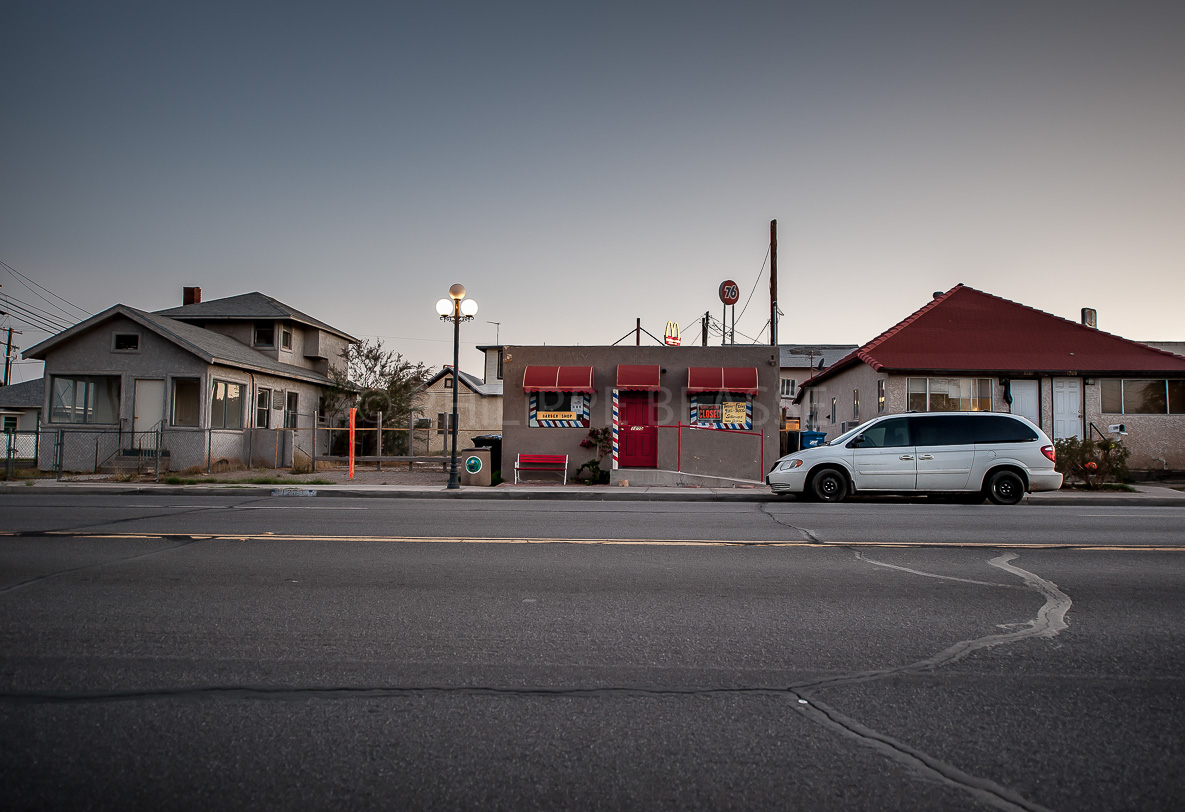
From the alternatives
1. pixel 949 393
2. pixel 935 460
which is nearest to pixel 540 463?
pixel 935 460

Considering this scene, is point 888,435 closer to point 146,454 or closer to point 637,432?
point 637,432

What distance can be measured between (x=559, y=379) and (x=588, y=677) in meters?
16.5

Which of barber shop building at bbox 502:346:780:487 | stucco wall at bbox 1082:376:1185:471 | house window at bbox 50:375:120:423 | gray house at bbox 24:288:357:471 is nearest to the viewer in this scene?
barber shop building at bbox 502:346:780:487

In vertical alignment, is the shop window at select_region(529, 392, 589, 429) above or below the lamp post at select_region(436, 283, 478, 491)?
below

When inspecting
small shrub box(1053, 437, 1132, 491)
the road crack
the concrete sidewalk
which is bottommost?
the road crack

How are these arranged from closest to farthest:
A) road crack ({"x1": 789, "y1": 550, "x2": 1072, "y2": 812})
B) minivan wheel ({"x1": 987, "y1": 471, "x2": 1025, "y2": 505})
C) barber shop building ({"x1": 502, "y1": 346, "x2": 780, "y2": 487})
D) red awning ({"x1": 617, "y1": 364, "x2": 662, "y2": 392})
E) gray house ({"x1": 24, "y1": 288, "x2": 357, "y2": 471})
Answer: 1. road crack ({"x1": 789, "y1": 550, "x2": 1072, "y2": 812})
2. minivan wheel ({"x1": 987, "y1": 471, "x2": 1025, "y2": 505})
3. red awning ({"x1": 617, "y1": 364, "x2": 662, "y2": 392})
4. barber shop building ({"x1": 502, "y1": 346, "x2": 780, "y2": 487})
5. gray house ({"x1": 24, "y1": 288, "x2": 357, "y2": 471})

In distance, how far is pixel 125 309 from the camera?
78.0 ft

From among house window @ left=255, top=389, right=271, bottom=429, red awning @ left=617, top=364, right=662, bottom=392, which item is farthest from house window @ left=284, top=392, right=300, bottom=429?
red awning @ left=617, top=364, right=662, bottom=392

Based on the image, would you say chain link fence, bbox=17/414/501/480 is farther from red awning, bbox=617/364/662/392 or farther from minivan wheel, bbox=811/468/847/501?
minivan wheel, bbox=811/468/847/501

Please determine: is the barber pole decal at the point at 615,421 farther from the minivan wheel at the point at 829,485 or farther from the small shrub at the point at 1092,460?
the small shrub at the point at 1092,460

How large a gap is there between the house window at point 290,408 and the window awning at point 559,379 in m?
13.6

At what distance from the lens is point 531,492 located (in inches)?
647

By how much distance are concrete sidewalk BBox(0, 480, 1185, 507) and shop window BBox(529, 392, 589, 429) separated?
317cm

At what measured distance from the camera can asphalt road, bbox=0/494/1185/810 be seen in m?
2.93
